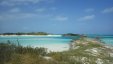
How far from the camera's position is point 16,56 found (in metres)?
7.92

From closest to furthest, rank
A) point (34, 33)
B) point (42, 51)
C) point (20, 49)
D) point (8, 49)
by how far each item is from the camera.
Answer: point (8, 49) < point (20, 49) < point (42, 51) < point (34, 33)

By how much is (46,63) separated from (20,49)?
2224 millimetres

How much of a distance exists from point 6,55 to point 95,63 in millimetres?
4390

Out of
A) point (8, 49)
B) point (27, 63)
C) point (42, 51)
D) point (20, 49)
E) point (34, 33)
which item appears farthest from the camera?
point (34, 33)

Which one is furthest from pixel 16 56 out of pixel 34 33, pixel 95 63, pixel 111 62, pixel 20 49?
pixel 34 33

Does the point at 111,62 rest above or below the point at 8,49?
below

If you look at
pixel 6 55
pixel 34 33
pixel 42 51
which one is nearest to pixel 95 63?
pixel 42 51

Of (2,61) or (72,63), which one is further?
(72,63)

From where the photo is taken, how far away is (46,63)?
7.66 m

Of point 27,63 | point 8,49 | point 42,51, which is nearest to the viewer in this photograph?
point 27,63

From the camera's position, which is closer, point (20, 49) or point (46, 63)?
point (46, 63)

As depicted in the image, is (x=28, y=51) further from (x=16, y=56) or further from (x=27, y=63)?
(x=27, y=63)

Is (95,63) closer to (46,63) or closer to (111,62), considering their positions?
(111,62)

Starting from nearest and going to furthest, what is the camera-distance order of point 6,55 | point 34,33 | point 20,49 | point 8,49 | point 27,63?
point 27,63 < point 6,55 < point 8,49 < point 20,49 < point 34,33
